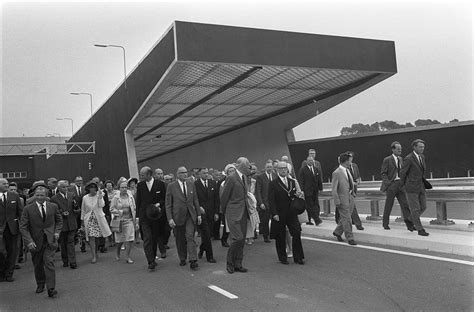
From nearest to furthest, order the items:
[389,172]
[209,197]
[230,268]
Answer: [230,268]
[389,172]
[209,197]

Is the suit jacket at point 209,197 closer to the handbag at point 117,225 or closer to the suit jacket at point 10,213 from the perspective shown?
the handbag at point 117,225

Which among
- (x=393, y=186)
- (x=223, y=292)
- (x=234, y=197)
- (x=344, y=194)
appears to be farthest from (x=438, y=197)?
(x=223, y=292)

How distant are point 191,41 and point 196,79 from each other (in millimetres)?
3204

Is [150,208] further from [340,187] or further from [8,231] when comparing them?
[340,187]

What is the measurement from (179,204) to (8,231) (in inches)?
134

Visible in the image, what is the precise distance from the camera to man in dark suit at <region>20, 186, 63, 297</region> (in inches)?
287

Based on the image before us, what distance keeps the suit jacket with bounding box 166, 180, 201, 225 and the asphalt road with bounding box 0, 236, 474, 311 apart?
0.97 meters

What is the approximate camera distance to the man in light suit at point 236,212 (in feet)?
26.9

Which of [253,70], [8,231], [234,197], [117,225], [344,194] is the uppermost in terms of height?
[253,70]

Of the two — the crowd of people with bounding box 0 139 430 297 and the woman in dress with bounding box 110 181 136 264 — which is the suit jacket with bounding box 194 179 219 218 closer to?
the crowd of people with bounding box 0 139 430 297

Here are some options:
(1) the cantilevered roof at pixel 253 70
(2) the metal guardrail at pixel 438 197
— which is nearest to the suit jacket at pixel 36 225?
(2) the metal guardrail at pixel 438 197

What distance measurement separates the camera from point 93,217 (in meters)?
10.7

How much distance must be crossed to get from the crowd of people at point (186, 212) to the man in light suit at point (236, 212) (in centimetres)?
2

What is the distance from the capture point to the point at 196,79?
21453 mm
